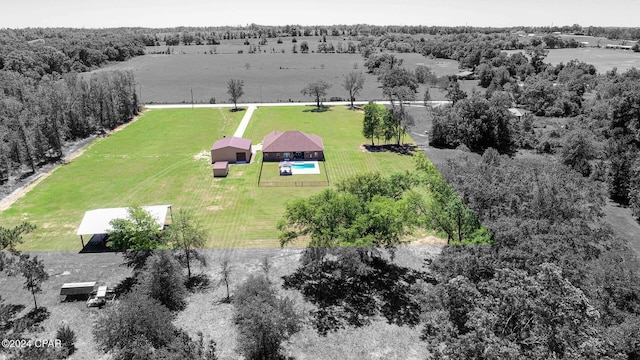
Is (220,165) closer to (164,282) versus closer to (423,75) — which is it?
(164,282)

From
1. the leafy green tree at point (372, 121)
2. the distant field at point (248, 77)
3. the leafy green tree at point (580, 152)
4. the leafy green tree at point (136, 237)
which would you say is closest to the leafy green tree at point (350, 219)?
the leafy green tree at point (136, 237)

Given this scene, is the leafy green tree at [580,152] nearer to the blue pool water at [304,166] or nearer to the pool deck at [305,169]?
the pool deck at [305,169]

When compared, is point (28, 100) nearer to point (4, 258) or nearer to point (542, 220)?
point (4, 258)

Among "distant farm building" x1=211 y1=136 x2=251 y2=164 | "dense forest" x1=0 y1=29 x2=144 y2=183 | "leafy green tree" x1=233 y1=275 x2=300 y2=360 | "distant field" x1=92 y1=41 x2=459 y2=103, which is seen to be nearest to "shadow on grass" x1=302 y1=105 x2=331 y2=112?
"distant field" x1=92 y1=41 x2=459 y2=103

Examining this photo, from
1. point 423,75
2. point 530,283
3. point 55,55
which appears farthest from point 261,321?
point 55,55

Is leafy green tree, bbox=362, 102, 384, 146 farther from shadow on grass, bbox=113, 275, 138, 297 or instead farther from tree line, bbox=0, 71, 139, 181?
tree line, bbox=0, 71, 139, 181

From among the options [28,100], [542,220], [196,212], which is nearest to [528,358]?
[542,220]
